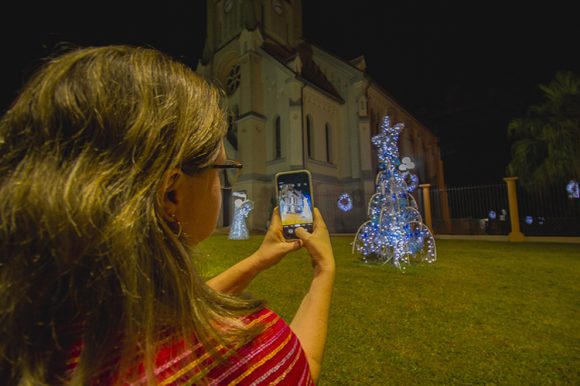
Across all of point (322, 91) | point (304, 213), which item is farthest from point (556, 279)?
point (322, 91)

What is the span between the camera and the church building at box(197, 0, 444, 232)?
60.6 feet

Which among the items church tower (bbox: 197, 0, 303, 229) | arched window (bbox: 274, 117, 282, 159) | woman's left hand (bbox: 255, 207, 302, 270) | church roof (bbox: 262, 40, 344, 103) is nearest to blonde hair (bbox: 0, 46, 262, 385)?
woman's left hand (bbox: 255, 207, 302, 270)

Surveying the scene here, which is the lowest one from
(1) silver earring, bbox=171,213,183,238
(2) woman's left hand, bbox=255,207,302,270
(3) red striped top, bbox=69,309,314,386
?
(3) red striped top, bbox=69,309,314,386

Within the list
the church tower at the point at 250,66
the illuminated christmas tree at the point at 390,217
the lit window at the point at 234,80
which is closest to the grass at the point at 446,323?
the illuminated christmas tree at the point at 390,217

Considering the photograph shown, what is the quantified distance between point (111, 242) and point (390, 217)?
19.6 feet

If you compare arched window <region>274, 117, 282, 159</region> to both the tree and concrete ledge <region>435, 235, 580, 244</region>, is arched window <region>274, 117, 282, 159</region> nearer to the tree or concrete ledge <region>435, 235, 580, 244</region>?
concrete ledge <region>435, 235, 580, 244</region>

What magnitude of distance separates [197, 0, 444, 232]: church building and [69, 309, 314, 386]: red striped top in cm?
1628

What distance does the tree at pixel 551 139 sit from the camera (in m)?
12.6

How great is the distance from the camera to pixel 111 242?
53 cm

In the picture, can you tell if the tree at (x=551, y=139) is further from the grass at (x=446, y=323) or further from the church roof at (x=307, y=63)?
the church roof at (x=307, y=63)

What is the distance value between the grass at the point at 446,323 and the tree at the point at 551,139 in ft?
33.0

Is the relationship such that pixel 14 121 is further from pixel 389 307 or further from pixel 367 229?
pixel 367 229

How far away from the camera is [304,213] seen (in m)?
1.42

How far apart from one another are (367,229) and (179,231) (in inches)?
237
